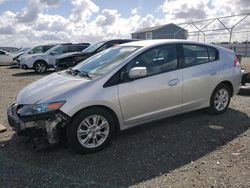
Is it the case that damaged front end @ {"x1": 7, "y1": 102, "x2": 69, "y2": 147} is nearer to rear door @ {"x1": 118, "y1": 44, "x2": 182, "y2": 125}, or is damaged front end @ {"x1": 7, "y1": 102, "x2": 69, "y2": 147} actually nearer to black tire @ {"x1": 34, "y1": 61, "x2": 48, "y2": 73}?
rear door @ {"x1": 118, "y1": 44, "x2": 182, "y2": 125}

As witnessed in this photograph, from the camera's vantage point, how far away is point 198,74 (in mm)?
5363

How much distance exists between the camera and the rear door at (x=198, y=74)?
523 centimetres

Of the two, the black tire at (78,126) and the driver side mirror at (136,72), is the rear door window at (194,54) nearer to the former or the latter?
the driver side mirror at (136,72)

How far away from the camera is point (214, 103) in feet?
19.3

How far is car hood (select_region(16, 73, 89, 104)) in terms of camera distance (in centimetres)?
416

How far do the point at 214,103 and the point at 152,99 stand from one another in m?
1.79

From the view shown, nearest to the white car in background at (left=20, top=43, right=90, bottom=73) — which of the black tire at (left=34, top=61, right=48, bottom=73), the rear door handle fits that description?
the black tire at (left=34, top=61, right=48, bottom=73)

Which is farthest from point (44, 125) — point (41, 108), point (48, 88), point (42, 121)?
point (48, 88)

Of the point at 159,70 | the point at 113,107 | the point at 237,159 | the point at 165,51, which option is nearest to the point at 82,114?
the point at 113,107

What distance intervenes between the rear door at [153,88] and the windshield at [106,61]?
0.25 m

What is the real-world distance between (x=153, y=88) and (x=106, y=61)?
93 cm

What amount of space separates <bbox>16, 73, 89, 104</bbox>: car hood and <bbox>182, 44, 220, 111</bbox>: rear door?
1.93 metres

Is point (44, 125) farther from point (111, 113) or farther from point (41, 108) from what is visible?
point (111, 113)

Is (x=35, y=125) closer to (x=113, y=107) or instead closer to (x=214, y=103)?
→ (x=113, y=107)
